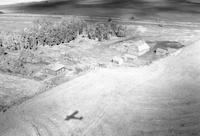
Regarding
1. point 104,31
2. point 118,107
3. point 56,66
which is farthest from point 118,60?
point 104,31

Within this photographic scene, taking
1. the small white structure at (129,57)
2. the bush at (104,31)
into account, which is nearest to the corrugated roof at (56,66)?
the small white structure at (129,57)

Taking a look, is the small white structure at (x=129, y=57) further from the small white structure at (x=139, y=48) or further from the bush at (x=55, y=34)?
the bush at (x=55, y=34)

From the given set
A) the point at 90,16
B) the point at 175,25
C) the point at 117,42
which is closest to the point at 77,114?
the point at 117,42

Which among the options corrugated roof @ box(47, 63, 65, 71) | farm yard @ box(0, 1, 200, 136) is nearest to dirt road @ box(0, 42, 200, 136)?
farm yard @ box(0, 1, 200, 136)

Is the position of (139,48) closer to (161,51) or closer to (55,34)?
(161,51)

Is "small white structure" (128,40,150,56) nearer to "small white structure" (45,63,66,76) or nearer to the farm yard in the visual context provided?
the farm yard

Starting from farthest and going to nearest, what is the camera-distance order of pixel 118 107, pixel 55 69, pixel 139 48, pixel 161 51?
pixel 139 48, pixel 161 51, pixel 55 69, pixel 118 107

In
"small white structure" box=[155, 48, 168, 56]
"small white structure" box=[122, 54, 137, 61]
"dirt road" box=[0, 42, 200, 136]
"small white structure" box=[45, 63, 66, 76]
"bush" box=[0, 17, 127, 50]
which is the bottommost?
"dirt road" box=[0, 42, 200, 136]
